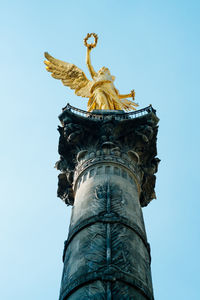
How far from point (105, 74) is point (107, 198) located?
32.0 feet

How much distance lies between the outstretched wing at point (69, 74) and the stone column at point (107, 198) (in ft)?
13.0

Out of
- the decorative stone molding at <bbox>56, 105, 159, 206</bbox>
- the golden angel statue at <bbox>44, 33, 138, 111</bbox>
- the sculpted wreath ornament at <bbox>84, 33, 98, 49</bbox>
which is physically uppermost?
the sculpted wreath ornament at <bbox>84, 33, 98, 49</bbox>

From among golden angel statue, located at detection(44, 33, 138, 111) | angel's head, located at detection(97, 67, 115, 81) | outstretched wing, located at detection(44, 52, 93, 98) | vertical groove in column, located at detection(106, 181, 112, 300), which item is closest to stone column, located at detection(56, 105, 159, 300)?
vertical groove in column, located at detection(106, 181, 112, 300)

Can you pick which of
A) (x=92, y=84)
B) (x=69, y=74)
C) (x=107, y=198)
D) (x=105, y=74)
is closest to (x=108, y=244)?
(x=107, y=198)

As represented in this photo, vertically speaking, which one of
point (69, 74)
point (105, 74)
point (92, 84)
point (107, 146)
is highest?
point (69, 74)

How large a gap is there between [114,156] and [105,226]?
352 cm

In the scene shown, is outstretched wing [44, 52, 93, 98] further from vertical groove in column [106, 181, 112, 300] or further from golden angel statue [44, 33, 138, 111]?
vertical groove in column [106, 181, 112, 300]

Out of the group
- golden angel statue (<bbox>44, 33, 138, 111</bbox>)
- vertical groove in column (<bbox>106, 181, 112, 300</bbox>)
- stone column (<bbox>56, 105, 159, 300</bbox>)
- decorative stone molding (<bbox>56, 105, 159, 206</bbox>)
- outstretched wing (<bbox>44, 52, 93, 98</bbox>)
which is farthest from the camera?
outstretched wing (<bbox>44, 52, 93, 98</bbox>)

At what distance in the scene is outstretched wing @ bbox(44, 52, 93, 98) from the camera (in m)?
21.5

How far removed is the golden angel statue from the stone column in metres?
1.84

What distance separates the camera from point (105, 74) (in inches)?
841

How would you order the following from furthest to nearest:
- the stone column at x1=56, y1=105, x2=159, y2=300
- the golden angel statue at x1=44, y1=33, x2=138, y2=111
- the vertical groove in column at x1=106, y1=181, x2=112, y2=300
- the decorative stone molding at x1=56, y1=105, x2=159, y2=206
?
the golden angel statue at x1=44, y1=33, x2=138, y2=111
the decorative stone molding at x1=56, y1=105, x2=159, y2=206
the stone column at x1=56, y1=105, x2=159, y2=300
the vertical groove in column at x1=106, y1=181, x2=112, y2=300

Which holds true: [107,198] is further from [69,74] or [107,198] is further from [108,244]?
[69,74]

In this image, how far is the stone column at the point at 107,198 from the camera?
10414 mm
